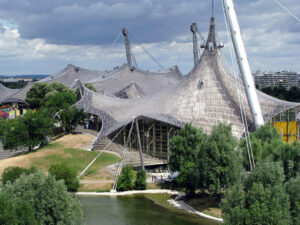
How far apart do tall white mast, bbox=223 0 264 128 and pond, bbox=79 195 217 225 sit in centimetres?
1875

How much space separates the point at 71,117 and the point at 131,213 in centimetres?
3829

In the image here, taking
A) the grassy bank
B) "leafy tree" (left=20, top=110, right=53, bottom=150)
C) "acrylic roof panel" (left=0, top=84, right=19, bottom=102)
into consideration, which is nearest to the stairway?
the grassy bank

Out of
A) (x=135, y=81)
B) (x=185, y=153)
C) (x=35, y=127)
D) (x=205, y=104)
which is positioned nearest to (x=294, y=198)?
(x=185, y=153)

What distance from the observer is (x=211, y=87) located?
61.6 m

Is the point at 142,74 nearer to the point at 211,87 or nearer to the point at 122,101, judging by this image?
the point at 122,101

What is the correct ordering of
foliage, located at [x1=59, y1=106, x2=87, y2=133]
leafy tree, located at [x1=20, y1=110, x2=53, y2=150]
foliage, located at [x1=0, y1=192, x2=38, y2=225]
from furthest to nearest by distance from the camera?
foliage, located at [x1=59, y1=106, x2=87, y2=133], leafy tree, located at [x1=20, y1=110, x2=53, y2=150], foliage, located at [x1=0, y1=192, x2=38, y2=225]

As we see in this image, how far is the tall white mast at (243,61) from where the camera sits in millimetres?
53969

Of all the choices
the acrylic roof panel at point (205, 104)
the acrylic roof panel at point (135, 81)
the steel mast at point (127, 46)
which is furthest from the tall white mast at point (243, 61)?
the steel mast at point (127, 46)

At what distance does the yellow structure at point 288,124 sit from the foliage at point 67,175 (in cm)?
3002

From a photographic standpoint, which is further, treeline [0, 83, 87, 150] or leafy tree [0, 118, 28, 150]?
treeline [0, 83, 87, 150]

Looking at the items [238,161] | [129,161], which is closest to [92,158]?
[129,161]

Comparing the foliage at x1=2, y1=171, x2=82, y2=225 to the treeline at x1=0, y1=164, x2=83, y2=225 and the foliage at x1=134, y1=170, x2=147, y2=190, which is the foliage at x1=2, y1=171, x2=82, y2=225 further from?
the foliage at x1=134, y1=170, x2=147, y2=190

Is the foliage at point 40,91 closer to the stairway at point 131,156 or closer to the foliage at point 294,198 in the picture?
the stairway at point 131,156

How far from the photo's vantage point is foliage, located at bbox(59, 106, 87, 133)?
76.4 m
